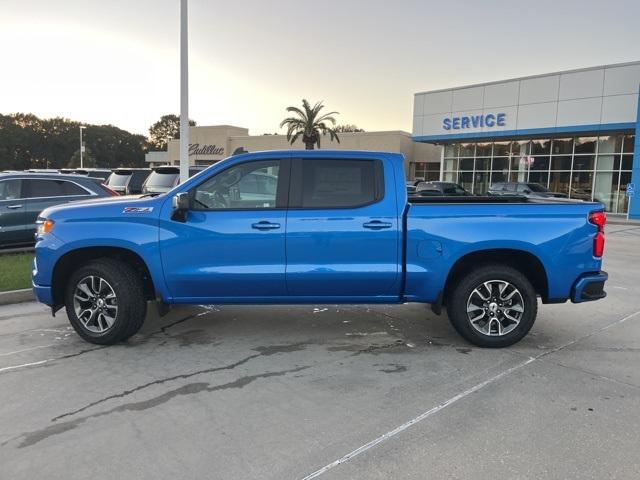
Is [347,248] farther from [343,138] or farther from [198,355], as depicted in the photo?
[343,138]

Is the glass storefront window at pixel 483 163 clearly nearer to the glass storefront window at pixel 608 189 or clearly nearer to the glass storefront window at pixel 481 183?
the glass storefront window at pixel 481 183

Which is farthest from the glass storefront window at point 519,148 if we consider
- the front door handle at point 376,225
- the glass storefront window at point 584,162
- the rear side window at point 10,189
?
the front door handle at point 376,225

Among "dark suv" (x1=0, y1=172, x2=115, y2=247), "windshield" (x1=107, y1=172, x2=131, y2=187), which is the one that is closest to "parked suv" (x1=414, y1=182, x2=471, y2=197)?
"windshield" (x1=107, y1=172, x2=131, y2=187)

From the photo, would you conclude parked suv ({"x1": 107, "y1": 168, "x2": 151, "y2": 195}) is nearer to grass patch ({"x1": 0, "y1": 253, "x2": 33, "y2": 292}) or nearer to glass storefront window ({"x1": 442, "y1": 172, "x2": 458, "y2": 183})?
grass patch ({"x1": 0, "y1": 253, "x2": 33, "y2": 292})

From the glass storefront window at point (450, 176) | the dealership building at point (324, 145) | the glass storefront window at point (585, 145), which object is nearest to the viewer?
the glass storefront window at point (585, 145)

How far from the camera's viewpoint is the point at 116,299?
5.09 metres

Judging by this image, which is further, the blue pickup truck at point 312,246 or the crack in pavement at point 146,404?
the blue pickup truck at point 312,246

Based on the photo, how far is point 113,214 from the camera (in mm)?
5062

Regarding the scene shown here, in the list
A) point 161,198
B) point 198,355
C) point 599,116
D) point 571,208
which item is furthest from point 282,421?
point 599,116

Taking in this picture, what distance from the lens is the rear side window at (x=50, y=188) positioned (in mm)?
10188

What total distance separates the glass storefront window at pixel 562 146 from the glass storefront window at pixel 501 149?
9.36 ft

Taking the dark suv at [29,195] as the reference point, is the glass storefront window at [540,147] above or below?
above

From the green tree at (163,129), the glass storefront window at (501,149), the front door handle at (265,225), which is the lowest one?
the front door handle at (265,225)

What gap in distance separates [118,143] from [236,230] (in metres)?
118
